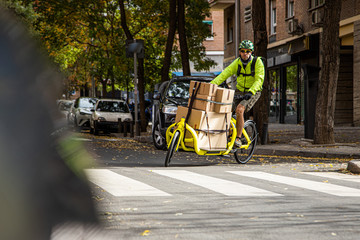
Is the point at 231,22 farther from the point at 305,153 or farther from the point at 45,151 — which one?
the point at 45,151

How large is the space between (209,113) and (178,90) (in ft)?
19.1

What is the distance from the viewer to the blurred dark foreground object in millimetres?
2000

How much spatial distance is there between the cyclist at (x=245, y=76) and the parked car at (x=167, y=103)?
4353 mm

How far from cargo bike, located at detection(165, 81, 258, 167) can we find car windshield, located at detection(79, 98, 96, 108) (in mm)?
18433

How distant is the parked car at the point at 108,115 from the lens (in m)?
23.2

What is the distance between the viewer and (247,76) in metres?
10.1

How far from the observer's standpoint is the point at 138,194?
629cm

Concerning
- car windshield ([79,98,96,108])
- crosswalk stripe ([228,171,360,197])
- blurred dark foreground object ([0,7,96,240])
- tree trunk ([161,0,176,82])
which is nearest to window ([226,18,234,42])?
car windshield ([79,98,96,108])

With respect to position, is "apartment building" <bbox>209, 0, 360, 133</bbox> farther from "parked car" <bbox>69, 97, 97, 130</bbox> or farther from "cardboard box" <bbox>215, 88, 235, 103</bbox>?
"cardboard box" <bbox>215, 88, 235, 103</bbox>

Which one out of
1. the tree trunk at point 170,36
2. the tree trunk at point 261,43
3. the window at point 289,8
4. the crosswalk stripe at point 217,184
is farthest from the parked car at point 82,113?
the crosswalk stripe at point 217,184

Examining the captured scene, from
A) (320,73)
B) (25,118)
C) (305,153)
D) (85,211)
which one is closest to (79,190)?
(85,211)

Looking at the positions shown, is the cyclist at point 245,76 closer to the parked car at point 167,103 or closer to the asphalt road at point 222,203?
the asphalt road at point 222,203

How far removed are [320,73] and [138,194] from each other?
28.6 ft

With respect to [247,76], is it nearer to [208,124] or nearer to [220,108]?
[220,108]
